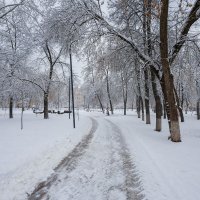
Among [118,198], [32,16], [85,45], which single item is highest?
[32,16]

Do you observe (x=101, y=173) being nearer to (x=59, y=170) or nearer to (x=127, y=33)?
(x=59, y=170)

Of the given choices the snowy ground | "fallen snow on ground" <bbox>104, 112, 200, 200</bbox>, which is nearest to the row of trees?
"fallen snow on ground" <bbox>104, 112, 200, 200</bbox>

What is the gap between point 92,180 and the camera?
5.56 meters

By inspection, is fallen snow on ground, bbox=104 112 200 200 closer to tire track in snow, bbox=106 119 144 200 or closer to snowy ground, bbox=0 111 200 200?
snowy ground, bbox=0 111 200 200

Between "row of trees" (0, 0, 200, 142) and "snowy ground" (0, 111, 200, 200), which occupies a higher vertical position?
"row of trees" (0, 0, 200, 142)

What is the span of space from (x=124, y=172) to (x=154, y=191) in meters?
1.48

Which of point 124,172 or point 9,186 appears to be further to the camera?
point 124,172

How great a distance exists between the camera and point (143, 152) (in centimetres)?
877

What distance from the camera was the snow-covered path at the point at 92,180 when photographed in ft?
15.4

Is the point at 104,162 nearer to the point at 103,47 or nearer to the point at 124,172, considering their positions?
the point at 124,172

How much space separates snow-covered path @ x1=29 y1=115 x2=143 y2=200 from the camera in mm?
4709

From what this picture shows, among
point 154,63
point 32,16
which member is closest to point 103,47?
point 154,63

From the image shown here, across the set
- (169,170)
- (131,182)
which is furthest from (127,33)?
(131,182)

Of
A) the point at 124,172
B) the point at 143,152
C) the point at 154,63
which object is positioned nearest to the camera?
the point at 124,172
